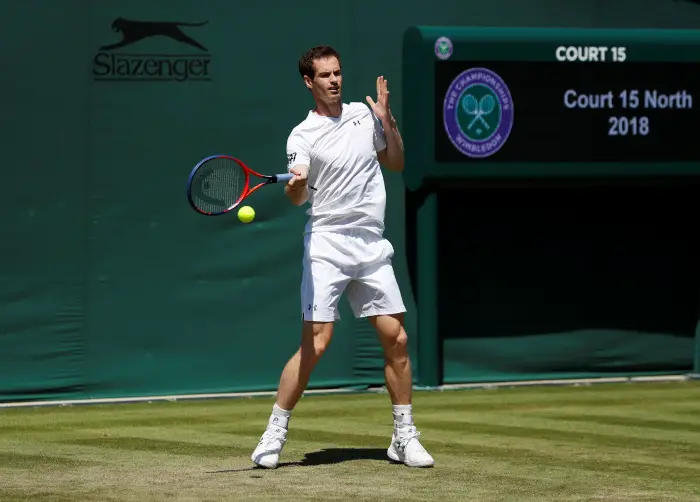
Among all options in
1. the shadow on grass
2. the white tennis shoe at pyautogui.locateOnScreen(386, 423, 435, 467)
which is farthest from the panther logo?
the white tennis shoe at pyautogui.locateOnScreen(386, 423, 435, 467)

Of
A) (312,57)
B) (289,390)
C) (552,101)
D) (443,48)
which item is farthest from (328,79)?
(552,101)

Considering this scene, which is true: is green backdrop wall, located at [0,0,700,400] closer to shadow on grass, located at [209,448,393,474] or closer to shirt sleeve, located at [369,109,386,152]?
shadow on grass, located at [209,448,393,474]

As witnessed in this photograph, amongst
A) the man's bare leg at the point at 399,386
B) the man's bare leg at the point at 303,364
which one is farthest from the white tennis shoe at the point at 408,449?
the man's bare leg at the point at 303,364

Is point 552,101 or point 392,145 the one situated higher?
point 552,101

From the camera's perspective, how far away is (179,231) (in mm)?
10961

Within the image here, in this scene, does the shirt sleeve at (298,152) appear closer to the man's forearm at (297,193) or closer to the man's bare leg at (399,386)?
the man's forearm at (297,193)

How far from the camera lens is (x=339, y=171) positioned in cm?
694

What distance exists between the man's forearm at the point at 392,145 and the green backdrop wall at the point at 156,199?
410 cm

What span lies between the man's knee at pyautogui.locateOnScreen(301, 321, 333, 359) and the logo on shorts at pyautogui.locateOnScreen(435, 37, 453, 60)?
4.50 meters

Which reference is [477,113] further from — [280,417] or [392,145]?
[280,417]

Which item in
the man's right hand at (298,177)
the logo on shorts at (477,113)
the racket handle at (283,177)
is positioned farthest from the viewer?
the logo on shorts at (477,113)

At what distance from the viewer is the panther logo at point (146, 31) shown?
1081 centimetres

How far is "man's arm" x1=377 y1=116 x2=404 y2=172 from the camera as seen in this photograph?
23.0 feet

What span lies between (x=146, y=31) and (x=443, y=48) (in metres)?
2.22
